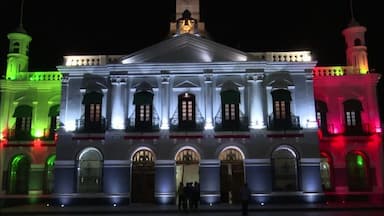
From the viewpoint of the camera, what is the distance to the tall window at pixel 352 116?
32031mm

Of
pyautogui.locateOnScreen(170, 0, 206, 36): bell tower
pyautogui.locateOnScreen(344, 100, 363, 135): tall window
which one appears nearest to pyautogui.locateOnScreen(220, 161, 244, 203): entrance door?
pyautogui.locateOnScreen(344, 100, 363, 135): tall window

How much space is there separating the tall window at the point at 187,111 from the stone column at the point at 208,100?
0.89 m

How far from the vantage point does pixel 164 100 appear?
30.1 m

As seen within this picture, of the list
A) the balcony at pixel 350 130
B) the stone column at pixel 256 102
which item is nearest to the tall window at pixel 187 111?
the stone column at pixel 256 102

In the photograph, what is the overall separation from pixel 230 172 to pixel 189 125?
4.18 metres

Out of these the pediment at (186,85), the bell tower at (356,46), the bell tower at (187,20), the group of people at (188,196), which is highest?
the bell tower at (187,20)

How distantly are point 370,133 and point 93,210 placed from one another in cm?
1985

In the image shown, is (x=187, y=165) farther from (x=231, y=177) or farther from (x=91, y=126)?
(x=91, y=126)

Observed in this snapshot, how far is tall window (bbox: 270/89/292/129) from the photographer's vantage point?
29592mm

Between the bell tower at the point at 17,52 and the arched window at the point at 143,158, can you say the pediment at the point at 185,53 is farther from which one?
the bell tower at the point at 17,52

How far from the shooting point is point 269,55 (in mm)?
31000

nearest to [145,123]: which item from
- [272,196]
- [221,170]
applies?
[221,170]

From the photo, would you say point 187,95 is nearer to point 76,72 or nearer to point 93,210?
point 76,72

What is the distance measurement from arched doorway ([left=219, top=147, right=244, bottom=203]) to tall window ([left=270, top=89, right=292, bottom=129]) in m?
3.25
